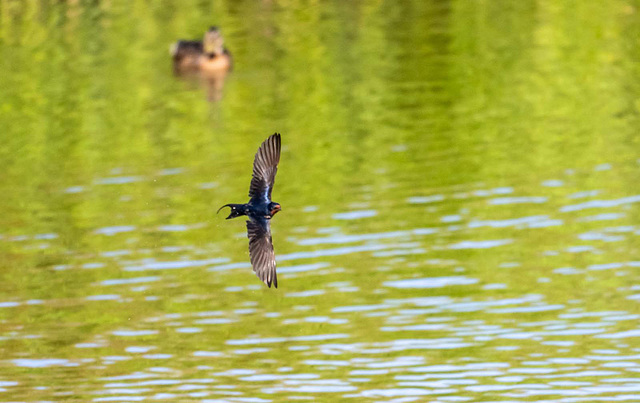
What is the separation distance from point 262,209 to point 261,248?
305 millimetres

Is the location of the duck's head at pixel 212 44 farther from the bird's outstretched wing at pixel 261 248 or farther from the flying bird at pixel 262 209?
the bird's outstretched wing at pixel 261 248

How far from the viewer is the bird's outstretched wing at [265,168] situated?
1065cm

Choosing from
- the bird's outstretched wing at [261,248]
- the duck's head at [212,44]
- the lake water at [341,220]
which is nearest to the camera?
the bird's outstretched wing at [261,248]

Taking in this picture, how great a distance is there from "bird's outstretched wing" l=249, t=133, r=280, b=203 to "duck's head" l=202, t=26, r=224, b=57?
21.2 m

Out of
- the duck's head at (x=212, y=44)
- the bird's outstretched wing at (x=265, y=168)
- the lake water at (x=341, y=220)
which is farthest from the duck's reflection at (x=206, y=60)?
the bird's outstretched wing at (x=265, y=168)

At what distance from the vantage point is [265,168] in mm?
10789

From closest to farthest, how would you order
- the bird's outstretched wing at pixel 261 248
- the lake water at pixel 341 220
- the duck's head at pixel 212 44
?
the bird's outstretched wing at pixel 261 248, the lake water at pixel 341 220, the duck's head at pixel 212 44

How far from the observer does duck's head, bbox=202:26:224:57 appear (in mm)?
31859

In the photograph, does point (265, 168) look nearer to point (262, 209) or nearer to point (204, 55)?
point (262, 209)

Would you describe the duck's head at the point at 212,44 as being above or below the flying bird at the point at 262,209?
above

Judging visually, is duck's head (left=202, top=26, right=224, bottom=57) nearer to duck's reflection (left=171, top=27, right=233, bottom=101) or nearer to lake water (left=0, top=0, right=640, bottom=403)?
duck's reflection (left=171, top=27, right=233, bottom=101)

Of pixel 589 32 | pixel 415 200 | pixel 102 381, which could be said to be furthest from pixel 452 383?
pixel 589 32

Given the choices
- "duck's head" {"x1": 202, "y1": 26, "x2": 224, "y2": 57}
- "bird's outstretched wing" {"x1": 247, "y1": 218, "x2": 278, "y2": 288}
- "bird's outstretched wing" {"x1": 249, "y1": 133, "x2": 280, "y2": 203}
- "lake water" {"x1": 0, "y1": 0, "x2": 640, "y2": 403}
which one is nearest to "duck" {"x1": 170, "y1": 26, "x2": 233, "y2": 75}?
"duck's head" {"x1": 202, "y1": 26, "x2": 224, "y2": 57}

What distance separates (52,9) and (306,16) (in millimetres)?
→ 9823
